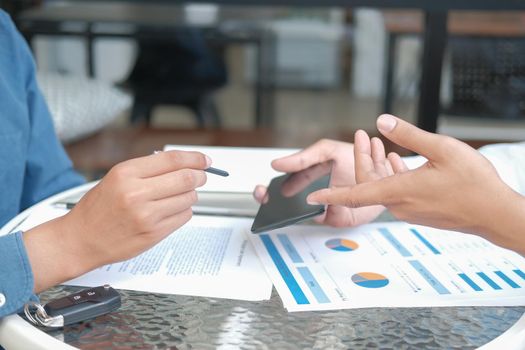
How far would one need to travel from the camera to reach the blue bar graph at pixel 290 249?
0.75 m

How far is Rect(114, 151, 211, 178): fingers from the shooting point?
0.65 meters

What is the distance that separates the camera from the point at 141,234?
654mm

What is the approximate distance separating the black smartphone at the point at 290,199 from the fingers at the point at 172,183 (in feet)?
0.36

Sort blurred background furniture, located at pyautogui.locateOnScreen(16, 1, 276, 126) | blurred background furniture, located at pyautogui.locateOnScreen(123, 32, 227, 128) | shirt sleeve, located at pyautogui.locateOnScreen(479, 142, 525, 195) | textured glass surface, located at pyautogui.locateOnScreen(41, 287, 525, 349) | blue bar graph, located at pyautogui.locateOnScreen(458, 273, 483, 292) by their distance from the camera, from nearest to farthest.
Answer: textured glass surface, located at pyautogui.locateOnScreen(41, 287, 525, 349), blue bar graph, located at pyautogui.locateOnScreen(458, 273, 483, 292), shirt sleeve, located at pyautogui.locateOnScreen(479, 142, 525, 195), blurred background furniture, located at pyautogui.locateOnScreen(16, 1, 276, 126), blurred background furniture, located at pyautogui.locateOnScreen(123, 32, 227, 128)

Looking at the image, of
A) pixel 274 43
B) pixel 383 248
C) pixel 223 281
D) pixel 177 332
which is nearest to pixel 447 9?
pixel 383 248

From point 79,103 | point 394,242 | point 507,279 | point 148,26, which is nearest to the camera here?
point 507,279

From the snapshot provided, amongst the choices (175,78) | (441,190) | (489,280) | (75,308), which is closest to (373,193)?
(441,190)

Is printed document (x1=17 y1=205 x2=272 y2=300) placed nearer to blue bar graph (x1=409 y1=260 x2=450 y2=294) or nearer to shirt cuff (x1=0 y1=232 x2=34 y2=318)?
shirt cuff (x1=0 y1=232 x2=34 y2=318)

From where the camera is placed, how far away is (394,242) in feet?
2.64

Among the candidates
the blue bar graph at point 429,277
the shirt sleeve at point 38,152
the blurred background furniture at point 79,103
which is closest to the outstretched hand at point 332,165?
the blue bar graph at point 429,277

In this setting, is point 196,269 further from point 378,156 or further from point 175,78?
point 175,78

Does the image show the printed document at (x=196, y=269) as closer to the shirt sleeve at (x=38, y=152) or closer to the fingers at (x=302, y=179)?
the fingers at (x=302, y=179)

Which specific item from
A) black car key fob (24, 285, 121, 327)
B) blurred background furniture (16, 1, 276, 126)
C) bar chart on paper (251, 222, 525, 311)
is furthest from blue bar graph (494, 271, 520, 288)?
blurred background furniture (16, 1, 276, 126)

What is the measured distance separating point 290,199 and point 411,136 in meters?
0.22
